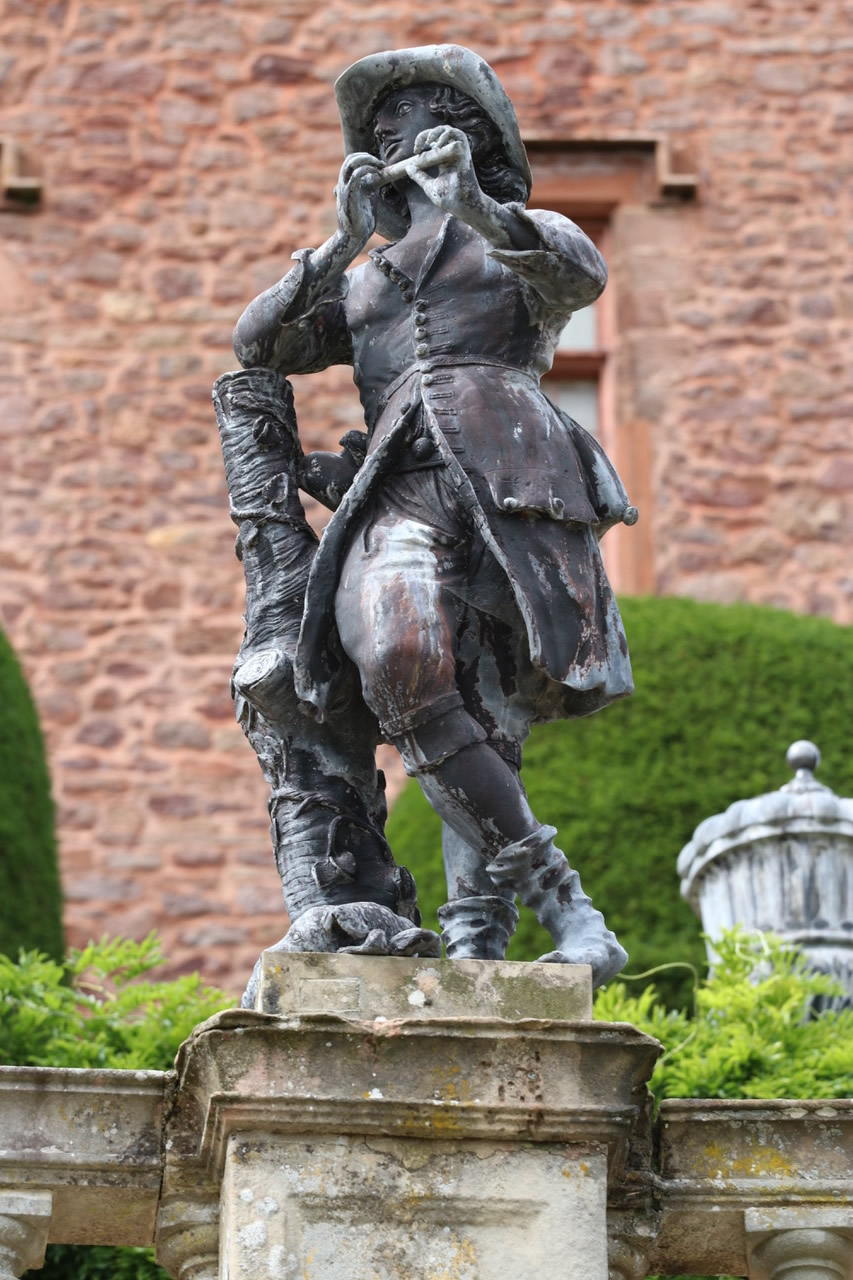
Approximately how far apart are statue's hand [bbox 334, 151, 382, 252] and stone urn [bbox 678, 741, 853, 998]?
147 inches

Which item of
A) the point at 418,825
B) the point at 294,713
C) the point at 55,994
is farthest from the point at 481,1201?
the point at 418,825

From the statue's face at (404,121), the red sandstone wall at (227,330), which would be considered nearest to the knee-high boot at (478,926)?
the statue's face at (404,121)

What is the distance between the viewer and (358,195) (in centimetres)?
537

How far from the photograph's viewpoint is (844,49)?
15797 millimetres

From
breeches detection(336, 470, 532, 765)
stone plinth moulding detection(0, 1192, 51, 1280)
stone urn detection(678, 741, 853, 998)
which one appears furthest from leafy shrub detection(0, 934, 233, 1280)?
breeches detection(336, 470, 532, 765)

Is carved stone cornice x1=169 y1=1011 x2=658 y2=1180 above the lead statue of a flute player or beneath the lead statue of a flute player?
beneath

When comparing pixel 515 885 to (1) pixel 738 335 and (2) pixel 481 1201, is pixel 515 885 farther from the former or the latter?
(1) pixel 738 335

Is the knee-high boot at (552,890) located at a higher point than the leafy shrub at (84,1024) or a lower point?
lower

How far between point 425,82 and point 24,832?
17.7 feet

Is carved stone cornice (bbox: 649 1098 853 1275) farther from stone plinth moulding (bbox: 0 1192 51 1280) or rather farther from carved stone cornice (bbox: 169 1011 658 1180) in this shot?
stone plinth moulding (bbox: 0 1192 51 1280)

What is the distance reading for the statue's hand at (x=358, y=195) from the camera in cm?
537

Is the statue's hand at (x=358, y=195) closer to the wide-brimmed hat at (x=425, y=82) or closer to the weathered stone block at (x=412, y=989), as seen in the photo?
the wide-brimmed hat at (x=425, y=82)

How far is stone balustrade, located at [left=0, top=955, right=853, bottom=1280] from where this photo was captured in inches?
181

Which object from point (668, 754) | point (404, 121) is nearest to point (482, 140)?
point (404, 121)
